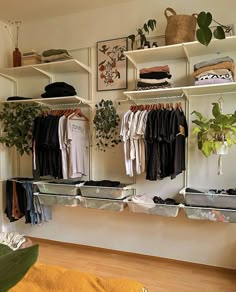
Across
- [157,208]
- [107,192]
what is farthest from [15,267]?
[107,192]

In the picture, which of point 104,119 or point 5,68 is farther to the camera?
point 5,68

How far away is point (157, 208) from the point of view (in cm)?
272

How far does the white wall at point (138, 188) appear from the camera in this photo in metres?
2.82

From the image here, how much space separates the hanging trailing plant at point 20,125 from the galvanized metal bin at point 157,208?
1.56 meters

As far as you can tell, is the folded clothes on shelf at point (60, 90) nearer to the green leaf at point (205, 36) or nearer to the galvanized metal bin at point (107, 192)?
the galvanized metal bin at point (107, 192)

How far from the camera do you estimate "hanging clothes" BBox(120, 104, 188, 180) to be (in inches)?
103

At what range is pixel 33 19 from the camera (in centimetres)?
359

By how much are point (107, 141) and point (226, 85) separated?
4.77 feet

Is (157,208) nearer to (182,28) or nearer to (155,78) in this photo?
(155,78)

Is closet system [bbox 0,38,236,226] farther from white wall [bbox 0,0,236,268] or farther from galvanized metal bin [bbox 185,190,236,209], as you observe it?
white wall [bbox 0,0,236,268]

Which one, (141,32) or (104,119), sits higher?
(141,32)

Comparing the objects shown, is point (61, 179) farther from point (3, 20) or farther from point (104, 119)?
point (3, 20)

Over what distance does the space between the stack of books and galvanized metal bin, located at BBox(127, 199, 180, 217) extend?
2.12 m

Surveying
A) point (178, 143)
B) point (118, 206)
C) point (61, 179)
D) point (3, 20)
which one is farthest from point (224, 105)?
point (3, 20)
